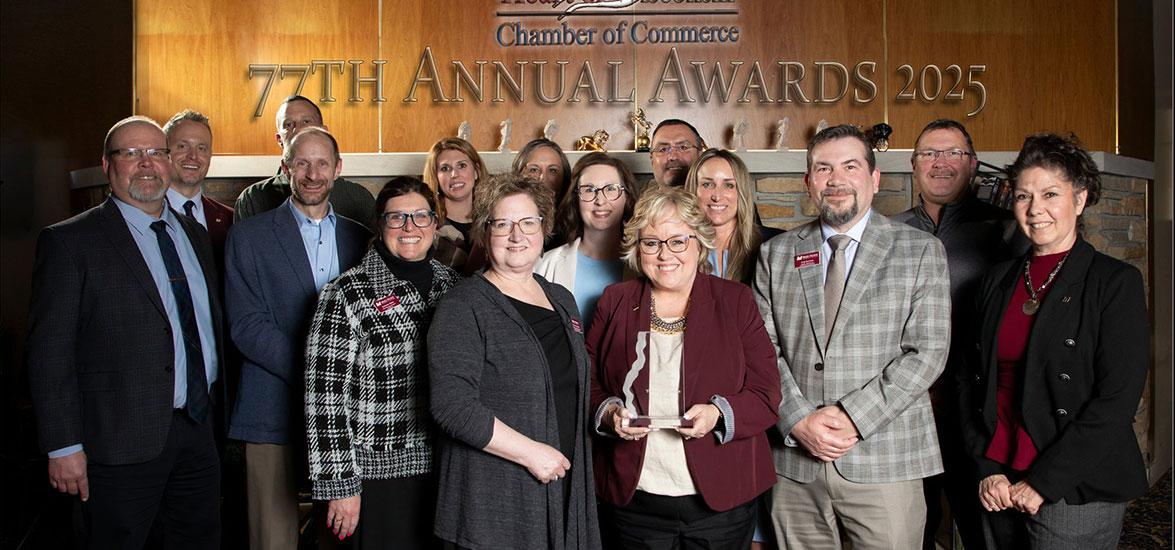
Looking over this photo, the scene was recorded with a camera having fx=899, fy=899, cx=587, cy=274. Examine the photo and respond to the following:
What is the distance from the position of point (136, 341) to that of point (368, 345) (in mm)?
911

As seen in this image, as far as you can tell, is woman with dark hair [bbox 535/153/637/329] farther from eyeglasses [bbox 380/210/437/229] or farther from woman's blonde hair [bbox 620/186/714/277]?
eyeglasses [bbox 380/210/437/229]

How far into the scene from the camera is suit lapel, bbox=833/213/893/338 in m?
2.88

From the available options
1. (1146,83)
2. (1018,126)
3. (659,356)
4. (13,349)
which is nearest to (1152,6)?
(1146,83)

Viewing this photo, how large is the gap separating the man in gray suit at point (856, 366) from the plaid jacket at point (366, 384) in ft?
3.87

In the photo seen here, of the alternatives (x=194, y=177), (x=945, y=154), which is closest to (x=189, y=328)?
(x=194, y=177)

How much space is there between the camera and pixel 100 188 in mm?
6191

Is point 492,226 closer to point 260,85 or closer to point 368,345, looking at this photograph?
point 368,345

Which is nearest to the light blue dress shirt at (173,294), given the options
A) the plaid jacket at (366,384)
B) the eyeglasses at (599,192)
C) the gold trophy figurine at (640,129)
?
the plaid jacket at (366,384)

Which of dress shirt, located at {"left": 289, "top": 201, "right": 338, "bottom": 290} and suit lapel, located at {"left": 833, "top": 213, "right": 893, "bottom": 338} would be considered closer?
suit lapel, located at {"left": 833, "top": 213, "right": 893, "bottom": 338}

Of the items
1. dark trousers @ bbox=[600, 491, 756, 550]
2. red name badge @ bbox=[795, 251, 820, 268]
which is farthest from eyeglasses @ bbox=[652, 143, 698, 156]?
dark trousers @ bbox=[600, 491, 756, 550]

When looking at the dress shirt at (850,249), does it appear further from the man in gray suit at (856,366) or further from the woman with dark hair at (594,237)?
the woman with dark hair at (594,237)

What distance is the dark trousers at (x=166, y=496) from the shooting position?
9.82 feet

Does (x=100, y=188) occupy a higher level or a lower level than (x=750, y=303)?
higher

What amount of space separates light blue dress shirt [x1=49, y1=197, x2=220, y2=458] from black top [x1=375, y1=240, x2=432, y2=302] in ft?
2.93
